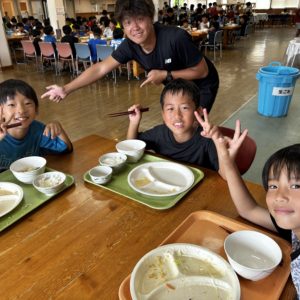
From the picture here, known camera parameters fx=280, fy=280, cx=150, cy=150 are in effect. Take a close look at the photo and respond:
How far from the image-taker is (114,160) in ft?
4.45

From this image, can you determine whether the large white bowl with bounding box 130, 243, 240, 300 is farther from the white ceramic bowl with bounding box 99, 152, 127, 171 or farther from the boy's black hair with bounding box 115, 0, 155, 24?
the boy's black hair with bounding box 115, 0, 155, 24

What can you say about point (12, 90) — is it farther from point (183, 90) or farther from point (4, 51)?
point (4, 51)

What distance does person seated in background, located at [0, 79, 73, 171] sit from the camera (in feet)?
4.91

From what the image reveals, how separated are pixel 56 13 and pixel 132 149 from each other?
988cm

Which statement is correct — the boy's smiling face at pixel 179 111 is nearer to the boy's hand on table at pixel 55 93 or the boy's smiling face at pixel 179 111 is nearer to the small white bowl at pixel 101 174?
the small white bowl at pixel 101 174

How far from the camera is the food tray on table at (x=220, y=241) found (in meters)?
0.73

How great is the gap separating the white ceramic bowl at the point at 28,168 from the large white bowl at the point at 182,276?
694mm

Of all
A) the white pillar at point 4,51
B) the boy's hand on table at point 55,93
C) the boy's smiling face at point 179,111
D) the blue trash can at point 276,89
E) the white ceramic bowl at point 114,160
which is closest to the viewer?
the white ceramic bowl at point 114,160

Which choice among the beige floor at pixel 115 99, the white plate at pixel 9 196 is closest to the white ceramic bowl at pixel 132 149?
the white plate at pixel 9 196

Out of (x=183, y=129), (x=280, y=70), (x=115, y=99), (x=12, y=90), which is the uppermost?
(x=12, y=90)

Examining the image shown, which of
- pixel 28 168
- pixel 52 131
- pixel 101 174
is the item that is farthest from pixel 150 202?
pixel 52 131

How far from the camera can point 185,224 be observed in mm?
955

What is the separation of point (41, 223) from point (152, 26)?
4.60 ft

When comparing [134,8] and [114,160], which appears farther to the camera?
[134,8]
